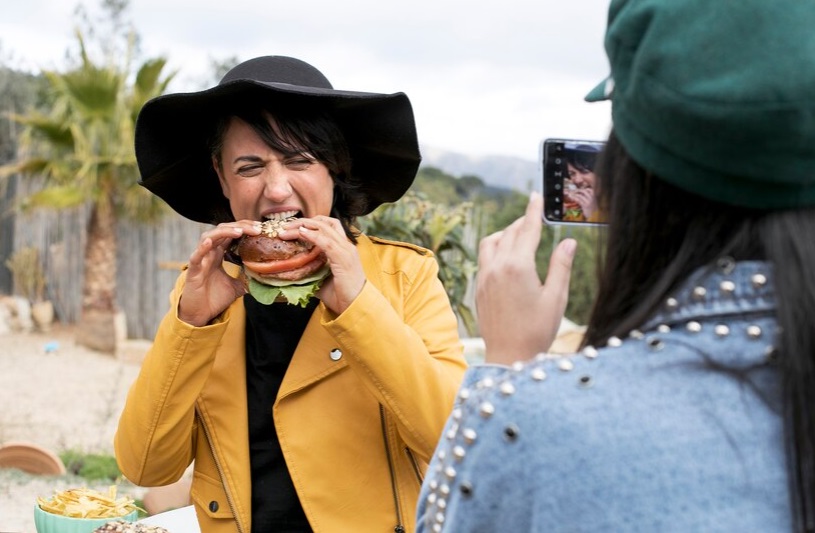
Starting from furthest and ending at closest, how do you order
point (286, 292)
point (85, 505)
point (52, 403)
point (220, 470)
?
point (52, 403), point (85, 505), point (286, 292), point (220, 470)

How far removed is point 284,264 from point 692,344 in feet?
5.63

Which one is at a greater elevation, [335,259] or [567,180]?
[567,180]

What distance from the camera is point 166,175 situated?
2965 mm

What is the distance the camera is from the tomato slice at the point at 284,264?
2.63 m

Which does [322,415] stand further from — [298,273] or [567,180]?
[567,180]

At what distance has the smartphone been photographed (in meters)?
1.58

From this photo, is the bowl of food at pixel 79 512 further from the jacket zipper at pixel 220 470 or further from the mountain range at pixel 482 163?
the mountain range at pixel 482 163

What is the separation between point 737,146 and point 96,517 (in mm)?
2561

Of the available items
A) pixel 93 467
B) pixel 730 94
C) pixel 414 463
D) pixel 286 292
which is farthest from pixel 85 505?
pixel 93 467

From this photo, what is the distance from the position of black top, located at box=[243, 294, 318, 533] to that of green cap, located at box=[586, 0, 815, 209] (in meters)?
1.73

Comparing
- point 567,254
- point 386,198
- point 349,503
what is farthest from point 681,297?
point 386,198

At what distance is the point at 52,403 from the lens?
10875 millimetres

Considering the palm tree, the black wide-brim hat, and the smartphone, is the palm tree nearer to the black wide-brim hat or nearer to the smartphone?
the black wide-brim hat

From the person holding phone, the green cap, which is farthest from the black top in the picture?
the green cap
